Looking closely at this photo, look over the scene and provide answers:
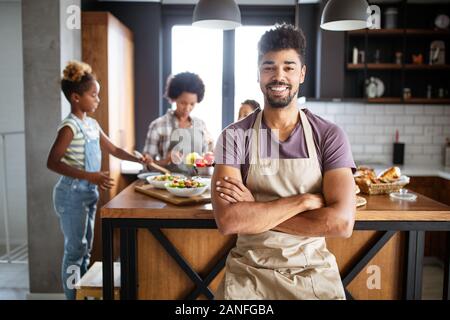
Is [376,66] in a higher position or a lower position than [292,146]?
higher

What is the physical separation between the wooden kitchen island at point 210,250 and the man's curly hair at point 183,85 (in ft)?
4.19

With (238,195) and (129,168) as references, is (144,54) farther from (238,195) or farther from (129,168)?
(238,195)

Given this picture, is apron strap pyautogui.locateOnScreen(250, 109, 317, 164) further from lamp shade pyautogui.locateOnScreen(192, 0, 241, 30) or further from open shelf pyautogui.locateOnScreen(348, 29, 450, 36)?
open shelf pyautogui.locateOnScreen(348, 29, 450, 36)

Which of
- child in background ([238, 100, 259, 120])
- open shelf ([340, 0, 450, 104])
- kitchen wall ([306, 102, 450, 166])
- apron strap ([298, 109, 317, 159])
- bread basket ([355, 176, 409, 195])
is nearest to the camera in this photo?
apron strap ([298, 109, 317, 159])

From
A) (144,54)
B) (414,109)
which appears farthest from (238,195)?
(414,109)

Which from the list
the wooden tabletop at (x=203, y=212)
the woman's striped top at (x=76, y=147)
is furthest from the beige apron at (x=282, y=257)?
the woman's striped top at (x=76, y=147)

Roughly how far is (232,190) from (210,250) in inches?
32.7

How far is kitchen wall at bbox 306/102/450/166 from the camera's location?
5023 mm

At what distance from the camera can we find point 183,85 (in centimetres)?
373

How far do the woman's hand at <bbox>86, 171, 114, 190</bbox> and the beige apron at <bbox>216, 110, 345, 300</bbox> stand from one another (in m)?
1.23

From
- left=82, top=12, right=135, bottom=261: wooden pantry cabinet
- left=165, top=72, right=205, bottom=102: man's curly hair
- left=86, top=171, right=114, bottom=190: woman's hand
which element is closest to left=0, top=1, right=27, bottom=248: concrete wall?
left=82, top=12, right=135, bottom=261: wooden pantry cabinet

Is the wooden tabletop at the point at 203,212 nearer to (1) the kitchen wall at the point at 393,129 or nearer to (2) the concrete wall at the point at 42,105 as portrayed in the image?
(2) the concrete wall at the point at 42,105

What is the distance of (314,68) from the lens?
16.6 feet
